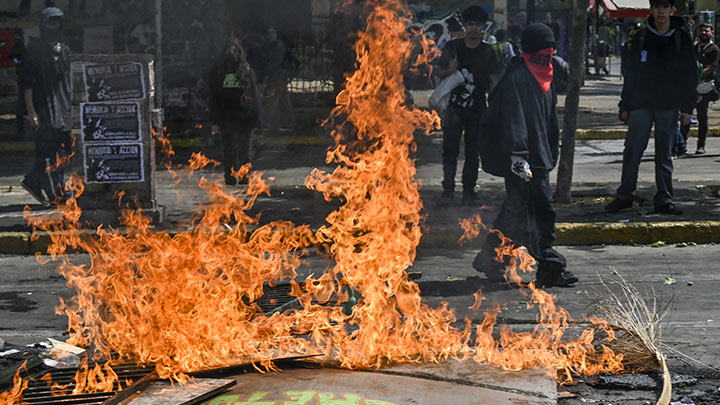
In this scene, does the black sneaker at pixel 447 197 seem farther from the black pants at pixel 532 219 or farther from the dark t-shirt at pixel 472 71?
the black pants at pixel 532 219

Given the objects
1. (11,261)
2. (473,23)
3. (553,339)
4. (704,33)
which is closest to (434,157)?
(704,33)

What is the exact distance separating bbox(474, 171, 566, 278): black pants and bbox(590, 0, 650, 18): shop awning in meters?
25.5

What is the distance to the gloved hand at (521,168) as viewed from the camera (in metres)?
7.16

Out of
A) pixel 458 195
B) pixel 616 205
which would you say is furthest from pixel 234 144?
pixel 616 205

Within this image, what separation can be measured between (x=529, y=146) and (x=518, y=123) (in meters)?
0.24

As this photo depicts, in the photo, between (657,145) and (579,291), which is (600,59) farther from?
(579,291)

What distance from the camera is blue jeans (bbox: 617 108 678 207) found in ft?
33.4

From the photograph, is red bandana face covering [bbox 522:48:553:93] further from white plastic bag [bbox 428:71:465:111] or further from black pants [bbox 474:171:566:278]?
white plastic bag [bbox 428:71:465:111]

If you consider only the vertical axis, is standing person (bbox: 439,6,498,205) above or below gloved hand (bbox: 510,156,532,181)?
above

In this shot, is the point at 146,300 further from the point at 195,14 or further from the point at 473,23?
the point at 195,14

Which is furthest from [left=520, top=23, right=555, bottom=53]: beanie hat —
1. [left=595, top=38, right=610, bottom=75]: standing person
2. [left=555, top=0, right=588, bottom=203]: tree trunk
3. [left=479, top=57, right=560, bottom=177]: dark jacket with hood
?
[left=595, top=38, right=610, bottom=75]: standing person

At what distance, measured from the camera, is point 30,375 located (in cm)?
544

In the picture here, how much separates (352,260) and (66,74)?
681cm

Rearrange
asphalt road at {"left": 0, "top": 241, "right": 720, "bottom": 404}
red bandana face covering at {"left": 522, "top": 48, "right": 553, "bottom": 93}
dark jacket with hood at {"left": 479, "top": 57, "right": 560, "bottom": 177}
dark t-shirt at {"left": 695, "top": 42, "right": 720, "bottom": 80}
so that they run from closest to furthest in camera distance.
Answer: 1. asphalt road at {"left": 0, "top": 241, "right": 720, "bottom": 404}
2. dark jacket with hood at {"left": 479, "top": 57, "right": 560, "bottom": 177}
3. red bandana face covering at {"left": 522, "top": 48, "right": 553, "bottom": 93}
4. dark t-shirt at {"left": 695, "top": 42, "right": 720, "bottom": 80}
